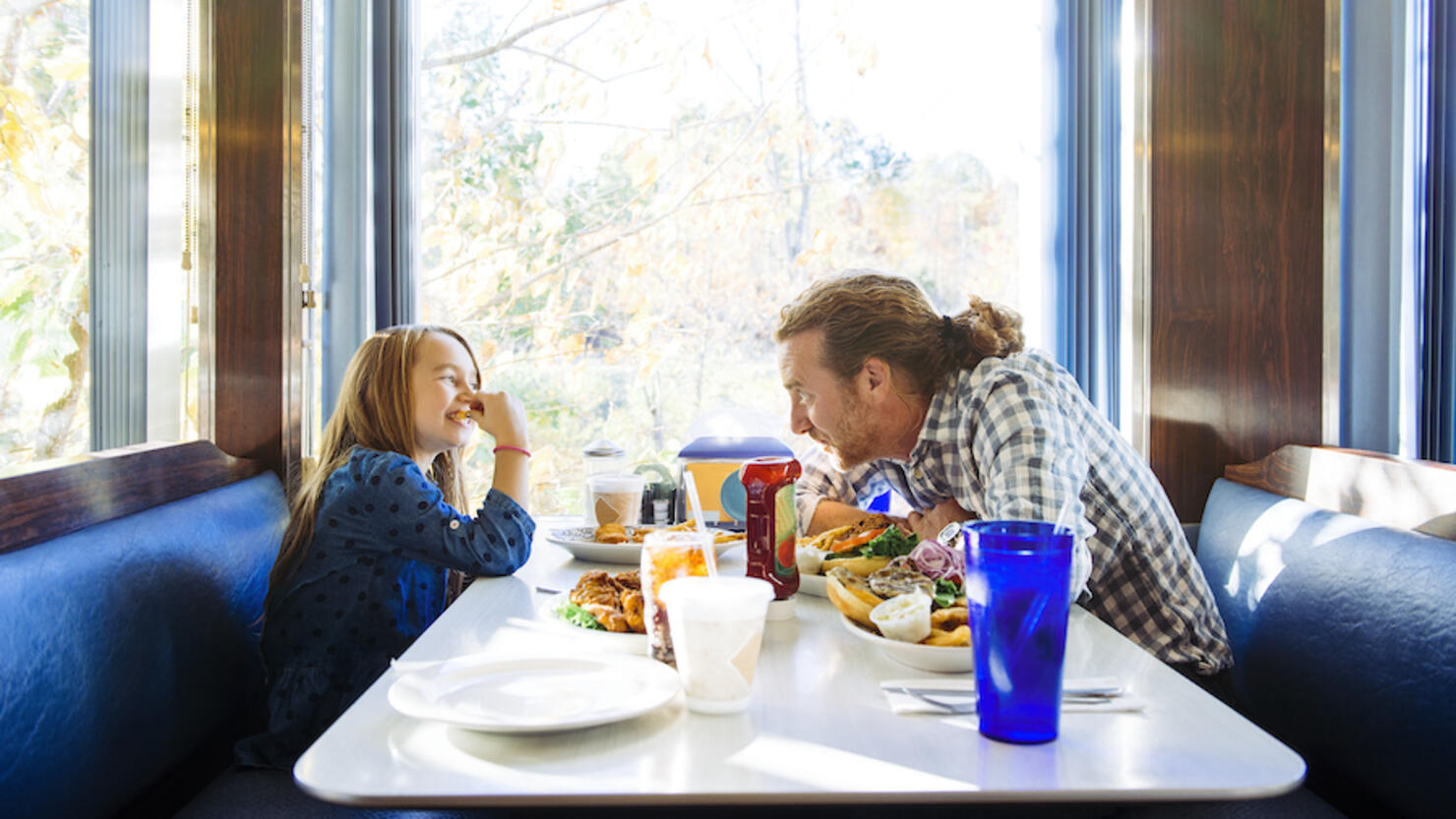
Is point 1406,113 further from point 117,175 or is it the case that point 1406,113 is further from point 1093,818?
point 117,175

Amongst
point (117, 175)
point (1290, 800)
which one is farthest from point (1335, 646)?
point (117, 175)

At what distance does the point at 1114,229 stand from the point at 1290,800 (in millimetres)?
1868

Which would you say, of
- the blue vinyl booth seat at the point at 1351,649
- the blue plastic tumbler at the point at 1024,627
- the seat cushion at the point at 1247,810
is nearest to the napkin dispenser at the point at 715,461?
the blue vinyl booth seat at the point at 1351,649

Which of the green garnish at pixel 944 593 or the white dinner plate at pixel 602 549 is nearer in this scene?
the green garnish at pixel 944 593

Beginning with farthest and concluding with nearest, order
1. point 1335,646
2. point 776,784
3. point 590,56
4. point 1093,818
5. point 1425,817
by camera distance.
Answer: point 590,56 → point 1335,646 → point 1425,817 → point 1093,818 → point 776,784

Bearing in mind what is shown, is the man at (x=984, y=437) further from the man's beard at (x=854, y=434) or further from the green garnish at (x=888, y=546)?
the green garnish at (x=888, y=546)

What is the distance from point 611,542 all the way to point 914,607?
87 centimetres

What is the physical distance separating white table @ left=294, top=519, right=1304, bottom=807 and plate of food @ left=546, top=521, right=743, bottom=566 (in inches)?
29.9

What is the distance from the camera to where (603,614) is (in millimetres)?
1316

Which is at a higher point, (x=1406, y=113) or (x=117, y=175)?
(x=1406, y=113)

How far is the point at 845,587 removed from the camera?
1.33 m

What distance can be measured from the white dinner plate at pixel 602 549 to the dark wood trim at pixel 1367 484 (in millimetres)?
1041

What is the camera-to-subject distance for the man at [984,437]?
1.57 m

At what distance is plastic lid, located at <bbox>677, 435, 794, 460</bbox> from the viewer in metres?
2.43
